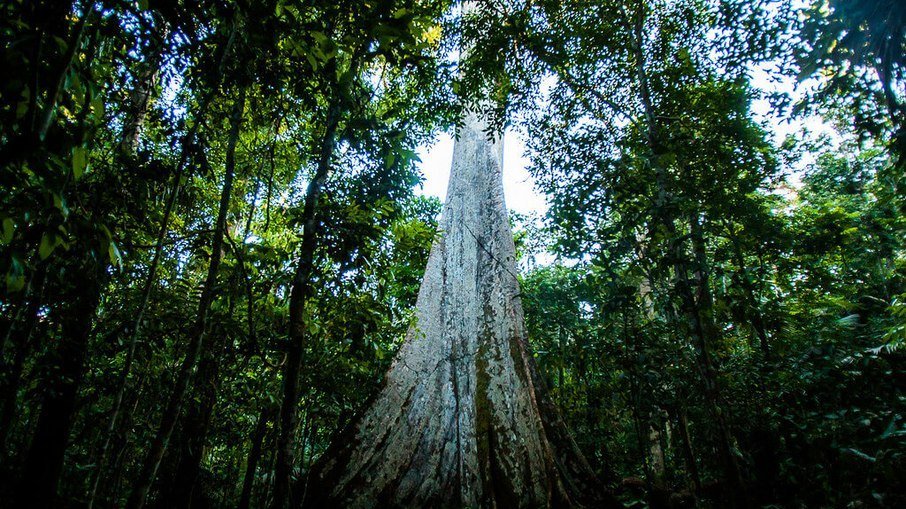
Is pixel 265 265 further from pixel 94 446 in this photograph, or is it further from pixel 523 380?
pixel 94 446

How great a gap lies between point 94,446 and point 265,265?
3.91 m

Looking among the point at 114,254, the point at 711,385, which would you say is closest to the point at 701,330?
the point at 711,385

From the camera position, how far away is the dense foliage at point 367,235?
58.8 inches

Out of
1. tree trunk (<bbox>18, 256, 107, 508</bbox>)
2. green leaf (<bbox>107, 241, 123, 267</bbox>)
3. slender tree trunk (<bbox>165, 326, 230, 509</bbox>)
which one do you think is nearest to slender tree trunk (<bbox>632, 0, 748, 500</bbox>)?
green leaf (<bbox>107, 241, 123, 267</bbox>)

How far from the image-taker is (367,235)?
89.3 inches

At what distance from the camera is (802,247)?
4.63 meters

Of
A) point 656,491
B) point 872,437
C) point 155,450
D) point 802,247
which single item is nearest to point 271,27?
point 155,450

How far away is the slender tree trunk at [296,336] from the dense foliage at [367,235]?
0.02 meters

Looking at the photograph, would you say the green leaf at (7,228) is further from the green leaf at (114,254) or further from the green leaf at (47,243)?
the green leaf at (114,254)

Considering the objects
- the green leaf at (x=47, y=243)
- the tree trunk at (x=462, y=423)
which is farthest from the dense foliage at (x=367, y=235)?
the tree trunk at (x=462, y=423)

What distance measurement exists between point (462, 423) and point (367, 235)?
171cm

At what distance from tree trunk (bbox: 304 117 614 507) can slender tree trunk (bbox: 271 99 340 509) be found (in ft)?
3.46

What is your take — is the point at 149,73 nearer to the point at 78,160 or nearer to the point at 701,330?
the point at 78,160

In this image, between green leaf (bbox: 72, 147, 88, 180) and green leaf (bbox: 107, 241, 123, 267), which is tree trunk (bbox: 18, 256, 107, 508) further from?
green leaf (bbox: 72, 147, 88, 180)
